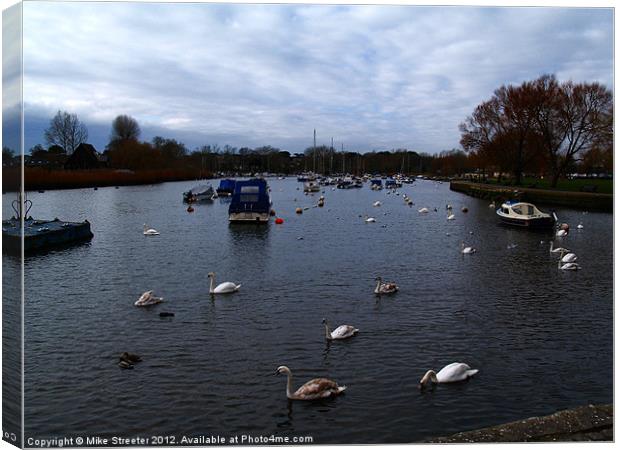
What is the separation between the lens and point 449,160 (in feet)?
446

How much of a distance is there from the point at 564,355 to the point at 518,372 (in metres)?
2.09

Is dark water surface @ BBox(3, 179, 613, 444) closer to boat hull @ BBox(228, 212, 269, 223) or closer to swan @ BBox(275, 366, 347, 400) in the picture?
swan @ BBox(275, 366, 347, 400)

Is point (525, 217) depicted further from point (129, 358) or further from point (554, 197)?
point (129, 358)

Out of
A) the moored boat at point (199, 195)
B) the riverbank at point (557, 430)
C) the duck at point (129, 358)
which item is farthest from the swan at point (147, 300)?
the moored boat at point (199, 195)

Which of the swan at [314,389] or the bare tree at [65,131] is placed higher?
the bare tree at [65,131]

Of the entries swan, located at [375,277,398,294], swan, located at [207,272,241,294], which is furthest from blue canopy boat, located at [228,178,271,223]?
swan, located at [375,277,398,294]

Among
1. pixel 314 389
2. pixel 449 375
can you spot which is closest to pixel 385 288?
pixel 449 375

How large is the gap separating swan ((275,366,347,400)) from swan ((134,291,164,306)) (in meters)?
9.17

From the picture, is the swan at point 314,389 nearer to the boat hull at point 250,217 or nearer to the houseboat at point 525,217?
the boat hull at point 250,217

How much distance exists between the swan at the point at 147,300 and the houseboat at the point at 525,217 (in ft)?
113

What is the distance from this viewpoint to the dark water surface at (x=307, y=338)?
12.5m

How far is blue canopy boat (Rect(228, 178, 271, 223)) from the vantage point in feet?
165

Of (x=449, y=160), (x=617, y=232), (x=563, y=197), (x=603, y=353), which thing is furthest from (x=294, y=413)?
(x=449, y=160)

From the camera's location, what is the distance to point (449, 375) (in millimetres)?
14328
